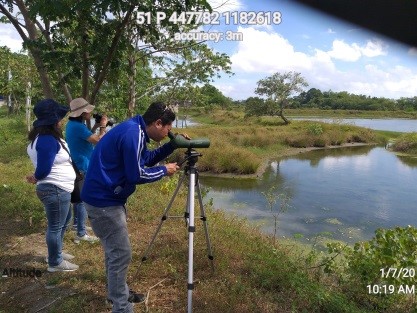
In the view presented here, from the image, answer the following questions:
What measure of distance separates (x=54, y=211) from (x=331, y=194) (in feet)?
31.9

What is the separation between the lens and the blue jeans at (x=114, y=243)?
236 centimetres

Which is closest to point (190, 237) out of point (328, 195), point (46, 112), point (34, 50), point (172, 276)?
point (172, 276)

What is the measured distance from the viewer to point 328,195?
11188mm

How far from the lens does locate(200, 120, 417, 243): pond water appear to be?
818cm

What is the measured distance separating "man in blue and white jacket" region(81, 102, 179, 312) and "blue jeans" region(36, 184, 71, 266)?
3.14ft

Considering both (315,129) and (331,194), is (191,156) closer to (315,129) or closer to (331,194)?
(331,194)

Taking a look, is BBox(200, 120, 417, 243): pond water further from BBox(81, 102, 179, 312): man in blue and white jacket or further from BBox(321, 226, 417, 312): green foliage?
BBox(81, 102, 179, 312): man in blue and white jacket

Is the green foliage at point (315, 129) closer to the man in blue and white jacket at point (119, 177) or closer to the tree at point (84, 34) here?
the tree at point (84, 34)

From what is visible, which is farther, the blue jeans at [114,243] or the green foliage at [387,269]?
the green foliage at [387,269]

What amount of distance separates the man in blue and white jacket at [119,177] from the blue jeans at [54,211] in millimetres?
957

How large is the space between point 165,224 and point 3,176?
455cm

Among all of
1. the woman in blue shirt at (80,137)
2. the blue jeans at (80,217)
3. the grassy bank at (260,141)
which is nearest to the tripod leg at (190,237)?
the woman in blue shirt at (80,137)

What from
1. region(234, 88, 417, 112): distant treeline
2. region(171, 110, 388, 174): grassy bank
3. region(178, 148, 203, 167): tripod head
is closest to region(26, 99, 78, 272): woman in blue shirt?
region(178, 148, 203, 167): tripod head

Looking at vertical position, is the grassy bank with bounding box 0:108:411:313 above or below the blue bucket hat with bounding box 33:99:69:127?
below
